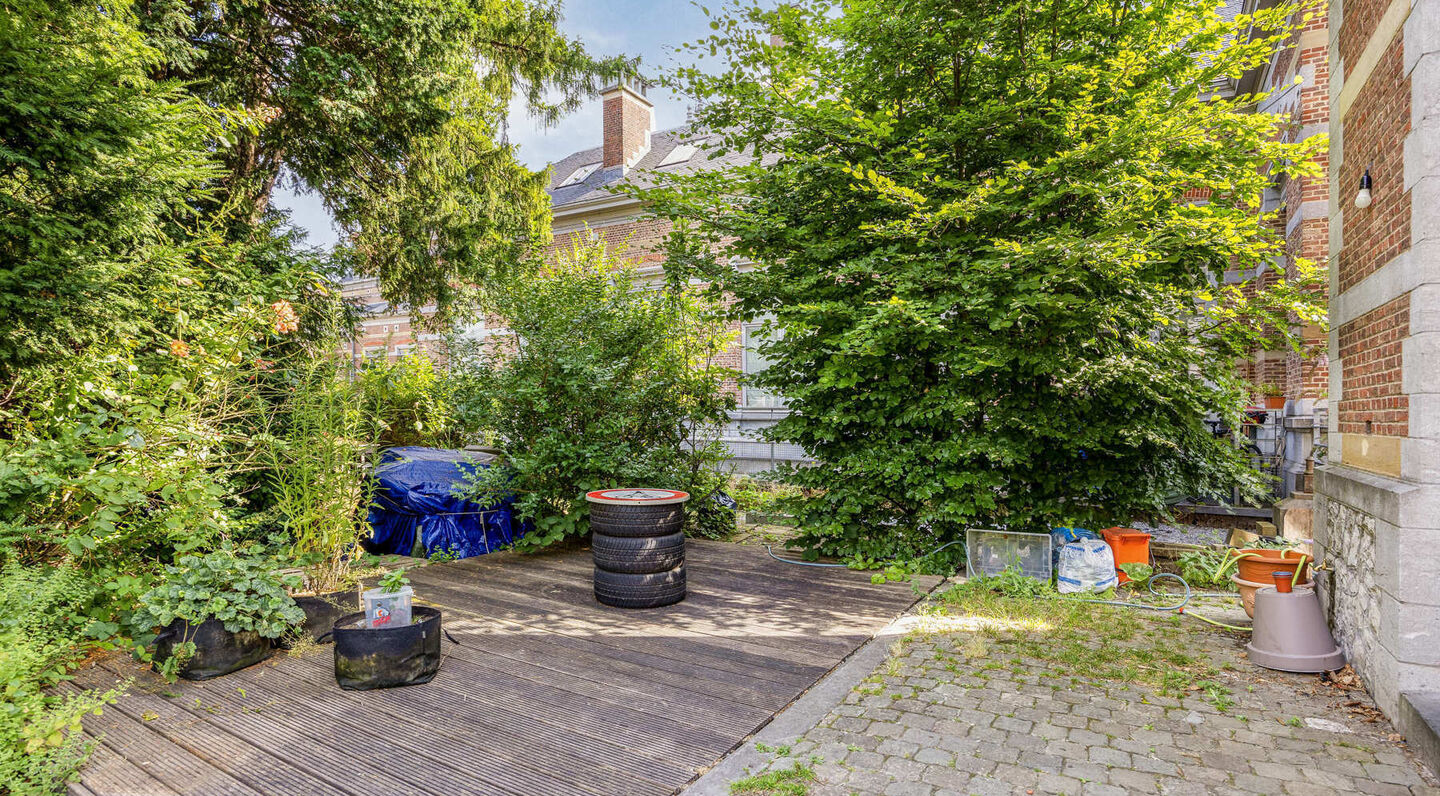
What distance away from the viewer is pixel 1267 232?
6242mm

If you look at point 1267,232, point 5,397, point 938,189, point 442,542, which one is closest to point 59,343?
point 5,397

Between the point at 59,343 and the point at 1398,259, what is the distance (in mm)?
7795

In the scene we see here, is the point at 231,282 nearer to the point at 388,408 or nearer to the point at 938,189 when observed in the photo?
the point at 388,408

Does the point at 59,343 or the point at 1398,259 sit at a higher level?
the point at 1398,259

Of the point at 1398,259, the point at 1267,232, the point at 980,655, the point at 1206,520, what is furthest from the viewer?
the point at 1206,520

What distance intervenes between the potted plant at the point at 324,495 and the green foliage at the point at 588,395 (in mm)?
2057

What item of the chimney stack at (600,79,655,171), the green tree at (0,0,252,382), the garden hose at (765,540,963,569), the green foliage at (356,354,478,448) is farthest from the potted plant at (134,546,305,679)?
the chimney stack at (600,79,655,171)

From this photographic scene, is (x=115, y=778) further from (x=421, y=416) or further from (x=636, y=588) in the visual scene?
(x=421, y=416)

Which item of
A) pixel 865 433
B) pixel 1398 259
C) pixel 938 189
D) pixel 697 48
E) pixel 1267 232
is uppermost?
pixel 697 48

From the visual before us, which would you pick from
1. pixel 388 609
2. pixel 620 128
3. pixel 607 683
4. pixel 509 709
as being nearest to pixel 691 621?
pixel 607 683

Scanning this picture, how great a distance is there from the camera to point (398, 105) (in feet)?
26.4

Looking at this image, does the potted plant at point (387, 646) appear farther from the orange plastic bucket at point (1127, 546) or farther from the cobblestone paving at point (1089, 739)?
the orange plastic bucket at point (1127, 546)

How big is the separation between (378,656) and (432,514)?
12.3 feet

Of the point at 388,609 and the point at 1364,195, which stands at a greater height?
the point at 1364,195
